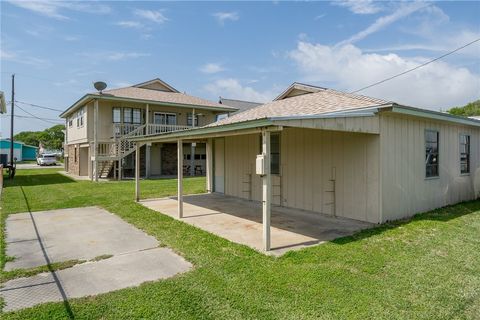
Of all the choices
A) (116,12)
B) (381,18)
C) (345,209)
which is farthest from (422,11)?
(116,12)

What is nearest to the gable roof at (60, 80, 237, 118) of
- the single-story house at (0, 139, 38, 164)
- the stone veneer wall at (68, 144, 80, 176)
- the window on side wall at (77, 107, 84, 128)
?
the window on side wall at (77, 107, 84, 128)

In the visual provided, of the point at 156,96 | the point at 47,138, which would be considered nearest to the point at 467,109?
the point at 156,96

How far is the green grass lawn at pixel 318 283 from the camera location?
328 cm

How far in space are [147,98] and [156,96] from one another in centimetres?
160

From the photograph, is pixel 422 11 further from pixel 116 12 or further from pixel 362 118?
pixel 116 12

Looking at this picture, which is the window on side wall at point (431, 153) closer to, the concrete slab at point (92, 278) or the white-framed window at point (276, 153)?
the white-framed window at point (276, 153)

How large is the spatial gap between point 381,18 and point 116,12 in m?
11.2

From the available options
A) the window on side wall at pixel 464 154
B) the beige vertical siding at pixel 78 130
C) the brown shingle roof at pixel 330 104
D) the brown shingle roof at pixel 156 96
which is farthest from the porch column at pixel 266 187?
the beige vertical siding at pixel 78 130

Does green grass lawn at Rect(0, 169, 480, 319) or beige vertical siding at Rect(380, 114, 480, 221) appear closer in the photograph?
green grass lawn at Rect(0, 169, 480, 319)

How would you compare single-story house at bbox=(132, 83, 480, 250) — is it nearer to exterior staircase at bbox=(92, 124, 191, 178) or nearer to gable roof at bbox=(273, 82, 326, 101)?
gable roof at bbox=(273, 82, 326, 101)

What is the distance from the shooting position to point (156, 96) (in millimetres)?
21156

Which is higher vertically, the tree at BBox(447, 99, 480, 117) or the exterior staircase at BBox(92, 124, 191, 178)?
the tree at BBox(447, 99, 480, 117)

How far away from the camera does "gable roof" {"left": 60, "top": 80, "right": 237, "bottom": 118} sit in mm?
18141

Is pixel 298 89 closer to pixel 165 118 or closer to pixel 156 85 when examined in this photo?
pixel 165 118
